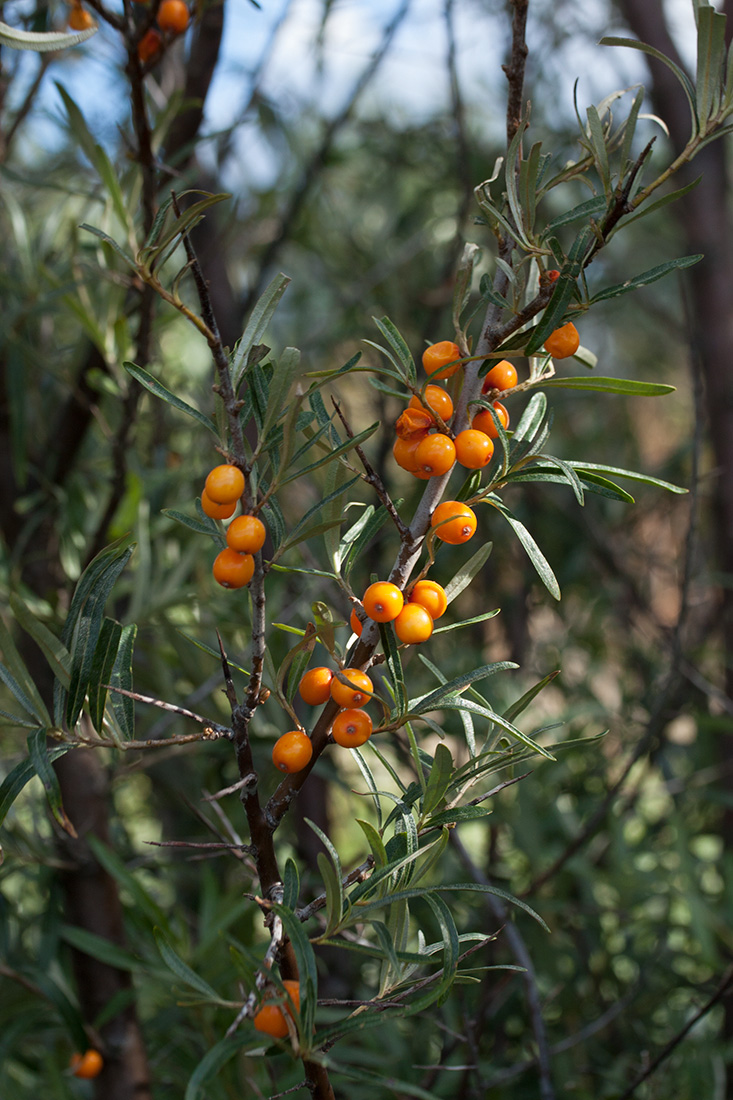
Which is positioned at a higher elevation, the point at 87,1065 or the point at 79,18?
the point at 79,18

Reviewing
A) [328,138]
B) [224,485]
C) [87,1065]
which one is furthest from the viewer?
[328,138]

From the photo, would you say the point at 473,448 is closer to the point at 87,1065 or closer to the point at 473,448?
the point at 473,448

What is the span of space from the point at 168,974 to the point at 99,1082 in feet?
→ 0.36

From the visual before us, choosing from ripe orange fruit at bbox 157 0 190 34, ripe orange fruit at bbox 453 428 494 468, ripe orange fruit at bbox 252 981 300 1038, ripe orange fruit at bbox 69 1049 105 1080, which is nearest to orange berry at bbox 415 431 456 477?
ripe orange fruit at bbox 453 428 494 468

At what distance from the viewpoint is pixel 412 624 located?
26 centimetres

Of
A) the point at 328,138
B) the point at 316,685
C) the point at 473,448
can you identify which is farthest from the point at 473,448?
the point at 328,138

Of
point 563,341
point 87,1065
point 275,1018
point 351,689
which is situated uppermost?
point 563,341

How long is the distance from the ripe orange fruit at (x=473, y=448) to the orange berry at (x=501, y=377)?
31 millimetres

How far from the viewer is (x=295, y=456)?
27 cm

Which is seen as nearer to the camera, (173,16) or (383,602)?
(383,602)

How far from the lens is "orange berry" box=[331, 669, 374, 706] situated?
26cm

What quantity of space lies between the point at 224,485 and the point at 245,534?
0.05ft

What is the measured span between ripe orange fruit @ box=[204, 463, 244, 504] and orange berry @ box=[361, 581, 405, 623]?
53mm

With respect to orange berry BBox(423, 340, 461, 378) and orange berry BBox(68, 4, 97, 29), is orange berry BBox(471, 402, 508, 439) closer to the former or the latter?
orange berry BBox(423, 340, 461, 378)
